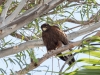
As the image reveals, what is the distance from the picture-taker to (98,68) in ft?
1.01

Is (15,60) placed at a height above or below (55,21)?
below

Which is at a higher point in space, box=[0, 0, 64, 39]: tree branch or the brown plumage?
Answer: box=[0, 0, 64, 39]: tree branch

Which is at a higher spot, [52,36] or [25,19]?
[25,19]

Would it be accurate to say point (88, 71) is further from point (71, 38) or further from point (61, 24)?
point (61, 24)

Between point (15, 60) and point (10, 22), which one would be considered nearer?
point (10, 22)

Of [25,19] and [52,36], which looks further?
[52,36]

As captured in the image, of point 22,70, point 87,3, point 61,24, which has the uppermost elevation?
point 87,3

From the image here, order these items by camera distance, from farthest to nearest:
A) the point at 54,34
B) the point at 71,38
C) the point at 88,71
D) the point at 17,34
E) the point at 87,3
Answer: the point at 54,34, the point at 17,34, the point at 87,3, the point at 71,38, the point at 88,71

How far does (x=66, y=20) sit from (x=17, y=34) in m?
0.32

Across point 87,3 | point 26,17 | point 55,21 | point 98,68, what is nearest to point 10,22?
point 26,17

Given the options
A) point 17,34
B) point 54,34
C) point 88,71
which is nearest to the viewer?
point 88,71

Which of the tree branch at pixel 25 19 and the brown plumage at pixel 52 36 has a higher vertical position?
the tree branch at pixel 25 19

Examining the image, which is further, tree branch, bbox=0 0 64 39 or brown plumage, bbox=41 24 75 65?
brown plumage, bbox=41 24 75 65

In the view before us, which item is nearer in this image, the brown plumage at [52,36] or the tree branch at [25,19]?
the tree branch at [25,19]
